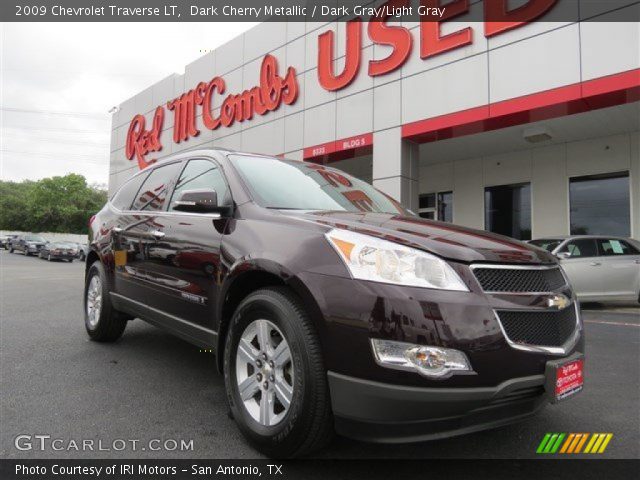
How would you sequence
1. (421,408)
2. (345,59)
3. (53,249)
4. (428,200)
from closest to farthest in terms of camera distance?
(421,408) → (345,59) → (428,200) → (53,249)

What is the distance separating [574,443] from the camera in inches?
101

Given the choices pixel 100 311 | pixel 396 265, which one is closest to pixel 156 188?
pixel 100 311

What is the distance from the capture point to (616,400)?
3.29 metres

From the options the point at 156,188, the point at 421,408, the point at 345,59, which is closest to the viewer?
the point at 421,408

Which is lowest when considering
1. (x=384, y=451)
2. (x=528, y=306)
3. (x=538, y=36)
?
(x=384, y=451)

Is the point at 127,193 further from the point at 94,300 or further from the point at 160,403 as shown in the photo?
the point at 160,403

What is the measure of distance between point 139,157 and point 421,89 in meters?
15.7

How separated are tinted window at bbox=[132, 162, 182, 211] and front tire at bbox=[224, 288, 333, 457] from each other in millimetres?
1710

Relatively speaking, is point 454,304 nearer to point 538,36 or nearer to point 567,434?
point 567,434

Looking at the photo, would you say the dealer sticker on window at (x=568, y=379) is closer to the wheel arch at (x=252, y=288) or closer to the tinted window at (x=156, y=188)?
the wheel arch at (x=252, y=288)

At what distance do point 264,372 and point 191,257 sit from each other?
41.5 inches

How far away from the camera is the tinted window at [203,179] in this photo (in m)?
3.07

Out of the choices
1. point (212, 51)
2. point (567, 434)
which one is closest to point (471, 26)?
point (567, 434)

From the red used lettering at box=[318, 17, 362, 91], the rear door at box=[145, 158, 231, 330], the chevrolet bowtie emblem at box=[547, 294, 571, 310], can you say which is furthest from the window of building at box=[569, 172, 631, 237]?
the rear door at box=[145, 158, 231, 330]
